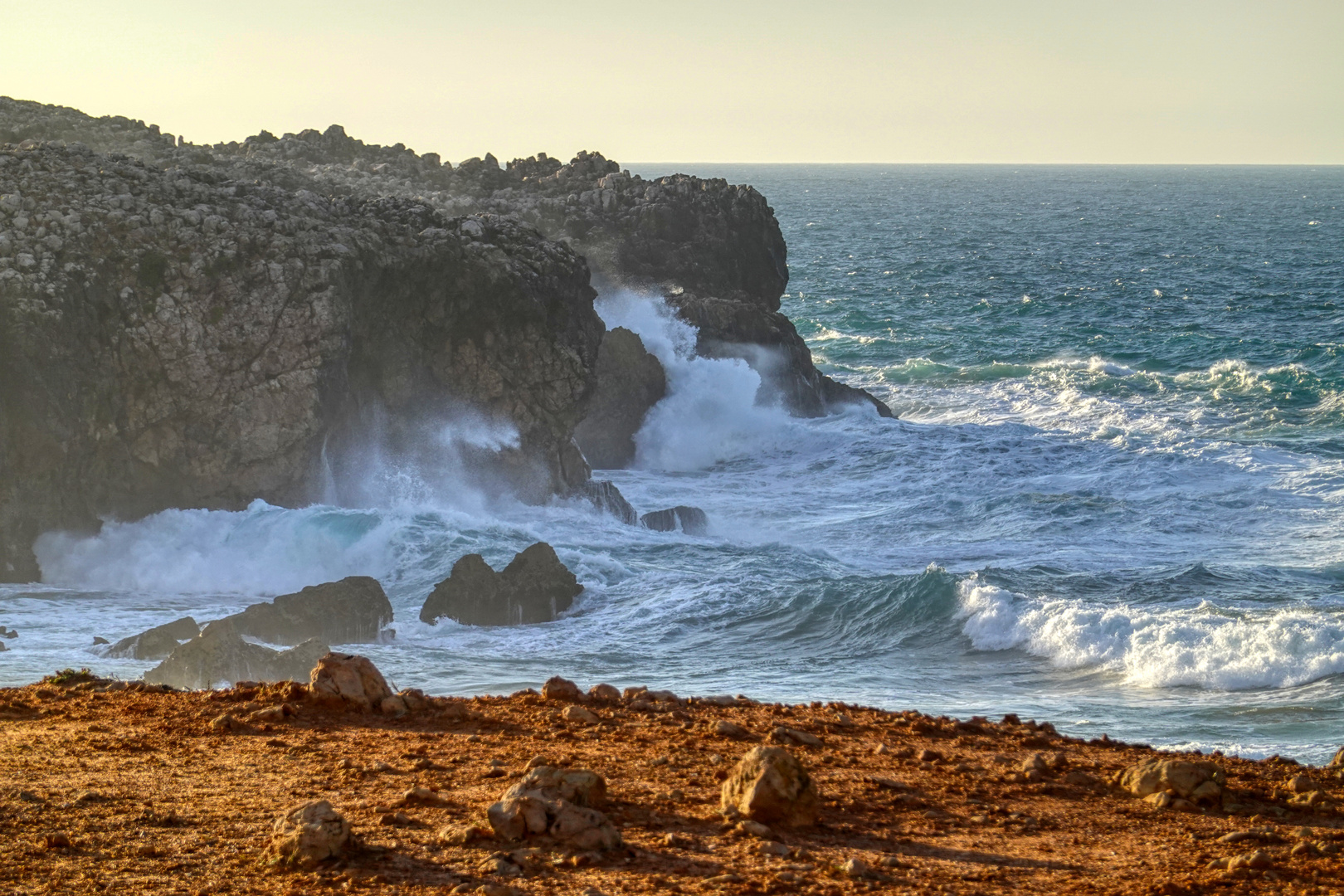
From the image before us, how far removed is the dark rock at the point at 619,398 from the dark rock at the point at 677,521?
6957 mm

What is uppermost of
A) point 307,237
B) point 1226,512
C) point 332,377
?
point 307,237

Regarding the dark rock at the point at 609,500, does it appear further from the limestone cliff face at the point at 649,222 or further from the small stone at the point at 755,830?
the small stone at the point at 755,830

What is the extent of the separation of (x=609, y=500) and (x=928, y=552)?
7.05 meters

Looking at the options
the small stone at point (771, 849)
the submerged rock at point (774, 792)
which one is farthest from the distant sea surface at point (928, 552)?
A: the small stone at point (771, 849)

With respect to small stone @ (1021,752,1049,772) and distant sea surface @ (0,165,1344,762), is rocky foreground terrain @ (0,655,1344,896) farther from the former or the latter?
distant sea surface @ (0,165,1344,762)

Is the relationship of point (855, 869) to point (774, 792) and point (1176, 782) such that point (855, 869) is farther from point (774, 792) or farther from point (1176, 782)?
point (1176, 782)

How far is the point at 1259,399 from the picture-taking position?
43.4 metres

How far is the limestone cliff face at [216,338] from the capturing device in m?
23.4

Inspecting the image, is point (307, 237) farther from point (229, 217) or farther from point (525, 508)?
point (525, 508)

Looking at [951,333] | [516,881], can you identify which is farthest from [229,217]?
[951,333]

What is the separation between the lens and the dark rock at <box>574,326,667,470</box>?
3659 cm

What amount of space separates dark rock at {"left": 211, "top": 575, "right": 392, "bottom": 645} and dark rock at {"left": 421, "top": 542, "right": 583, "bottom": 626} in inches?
50.0

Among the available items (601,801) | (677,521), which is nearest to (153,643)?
(601,801)

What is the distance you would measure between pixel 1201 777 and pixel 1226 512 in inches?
873
